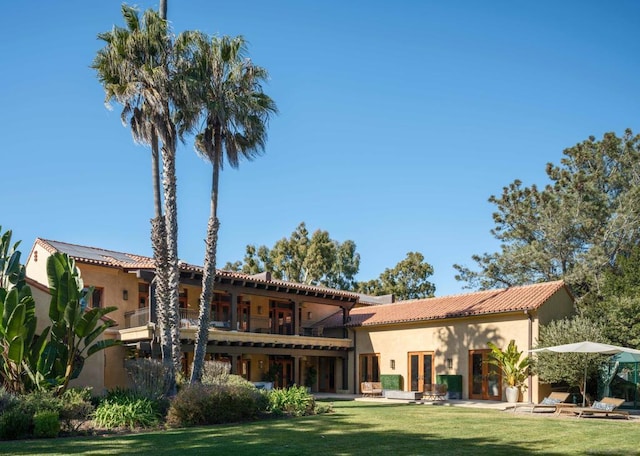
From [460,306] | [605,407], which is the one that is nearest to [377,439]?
[605,407]

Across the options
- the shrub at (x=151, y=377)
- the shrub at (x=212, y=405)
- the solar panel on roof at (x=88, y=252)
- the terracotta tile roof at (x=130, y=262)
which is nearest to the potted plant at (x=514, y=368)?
the terracotta tile roof at (x=130, y=262)

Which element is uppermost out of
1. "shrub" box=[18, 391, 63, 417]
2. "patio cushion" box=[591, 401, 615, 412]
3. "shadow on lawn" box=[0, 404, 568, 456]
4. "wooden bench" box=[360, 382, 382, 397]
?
"shrub" box=[18, 391, 63, 417]

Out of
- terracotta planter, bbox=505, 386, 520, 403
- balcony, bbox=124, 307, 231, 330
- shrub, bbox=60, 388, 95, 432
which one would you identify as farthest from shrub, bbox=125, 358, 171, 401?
terracotta planter, bbox=505, 386, 520, 403

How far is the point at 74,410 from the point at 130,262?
1501 centimetres

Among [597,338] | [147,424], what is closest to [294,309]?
[597,338]

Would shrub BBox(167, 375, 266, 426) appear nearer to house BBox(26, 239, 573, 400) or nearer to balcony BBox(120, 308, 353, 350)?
house BBox(26, 239, 573, 400)

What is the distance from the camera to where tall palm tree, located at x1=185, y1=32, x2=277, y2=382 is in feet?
73.6

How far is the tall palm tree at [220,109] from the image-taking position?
22438 mm

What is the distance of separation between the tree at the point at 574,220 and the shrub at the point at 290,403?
66.9 ft

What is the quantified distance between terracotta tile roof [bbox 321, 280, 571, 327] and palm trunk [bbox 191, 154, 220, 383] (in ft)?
39.8

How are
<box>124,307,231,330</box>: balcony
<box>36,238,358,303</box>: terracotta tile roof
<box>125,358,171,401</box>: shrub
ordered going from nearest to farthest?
<box>125,358,171,401</box>: shrub < <box>36,238,358,303</box>: terracotta tile roof < <box>124,307,231,330</box>: balcony

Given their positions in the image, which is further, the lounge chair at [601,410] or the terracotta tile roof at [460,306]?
the terracotta tile roof at [460,306]

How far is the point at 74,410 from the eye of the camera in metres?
17.0

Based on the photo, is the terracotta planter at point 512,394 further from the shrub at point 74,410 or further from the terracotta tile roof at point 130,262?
the shrub at point 74,410
